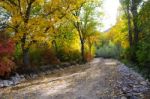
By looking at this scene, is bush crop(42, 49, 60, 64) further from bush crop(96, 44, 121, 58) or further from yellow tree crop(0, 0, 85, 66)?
bush crop(96, 44, 121, 58)

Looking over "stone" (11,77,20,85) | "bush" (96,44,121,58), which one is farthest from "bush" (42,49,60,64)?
"bush" (96,44,121,58)

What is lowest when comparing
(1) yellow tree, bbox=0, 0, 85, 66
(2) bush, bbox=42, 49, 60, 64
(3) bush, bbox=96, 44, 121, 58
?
(3) bush, bbox=96, 44, 121, 58

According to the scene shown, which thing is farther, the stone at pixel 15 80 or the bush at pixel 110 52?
the bush at pixel 110 52

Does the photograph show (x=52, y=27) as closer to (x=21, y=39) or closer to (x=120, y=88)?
(x=21, y=39)

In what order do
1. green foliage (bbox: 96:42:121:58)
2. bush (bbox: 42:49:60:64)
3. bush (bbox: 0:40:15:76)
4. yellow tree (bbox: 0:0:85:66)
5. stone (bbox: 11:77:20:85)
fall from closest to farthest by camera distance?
1. bush (bbox: 0:40:15:76)
2. stone (bbox: 11:77:20:85)
3. yellow tree (bbox: 0:0:85:66)
4. bush (bbox: 42:49:60:64)
5. green foliage (bbox: 96:42:121:58)

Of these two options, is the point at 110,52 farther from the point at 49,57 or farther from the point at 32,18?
the point at 32,18

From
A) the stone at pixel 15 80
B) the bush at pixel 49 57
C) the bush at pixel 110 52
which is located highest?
the bush at pixel 49 57

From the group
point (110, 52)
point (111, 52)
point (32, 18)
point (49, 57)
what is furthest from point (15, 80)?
point (110, 52)

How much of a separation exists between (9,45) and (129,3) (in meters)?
21.5

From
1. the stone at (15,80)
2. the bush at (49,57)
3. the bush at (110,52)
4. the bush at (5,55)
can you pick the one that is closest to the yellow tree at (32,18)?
the stone at (15,80)

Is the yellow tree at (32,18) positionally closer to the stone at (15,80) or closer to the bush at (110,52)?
the stone at (15,80)

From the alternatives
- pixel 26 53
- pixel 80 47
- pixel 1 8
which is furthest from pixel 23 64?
pixel 80 47

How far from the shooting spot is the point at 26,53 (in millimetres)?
29547

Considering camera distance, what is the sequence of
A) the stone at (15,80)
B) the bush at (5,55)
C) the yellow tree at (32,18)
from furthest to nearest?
1. the yellow tree at (32,18)
2. the stone at (15,80)
3. the bush at (5,55)
